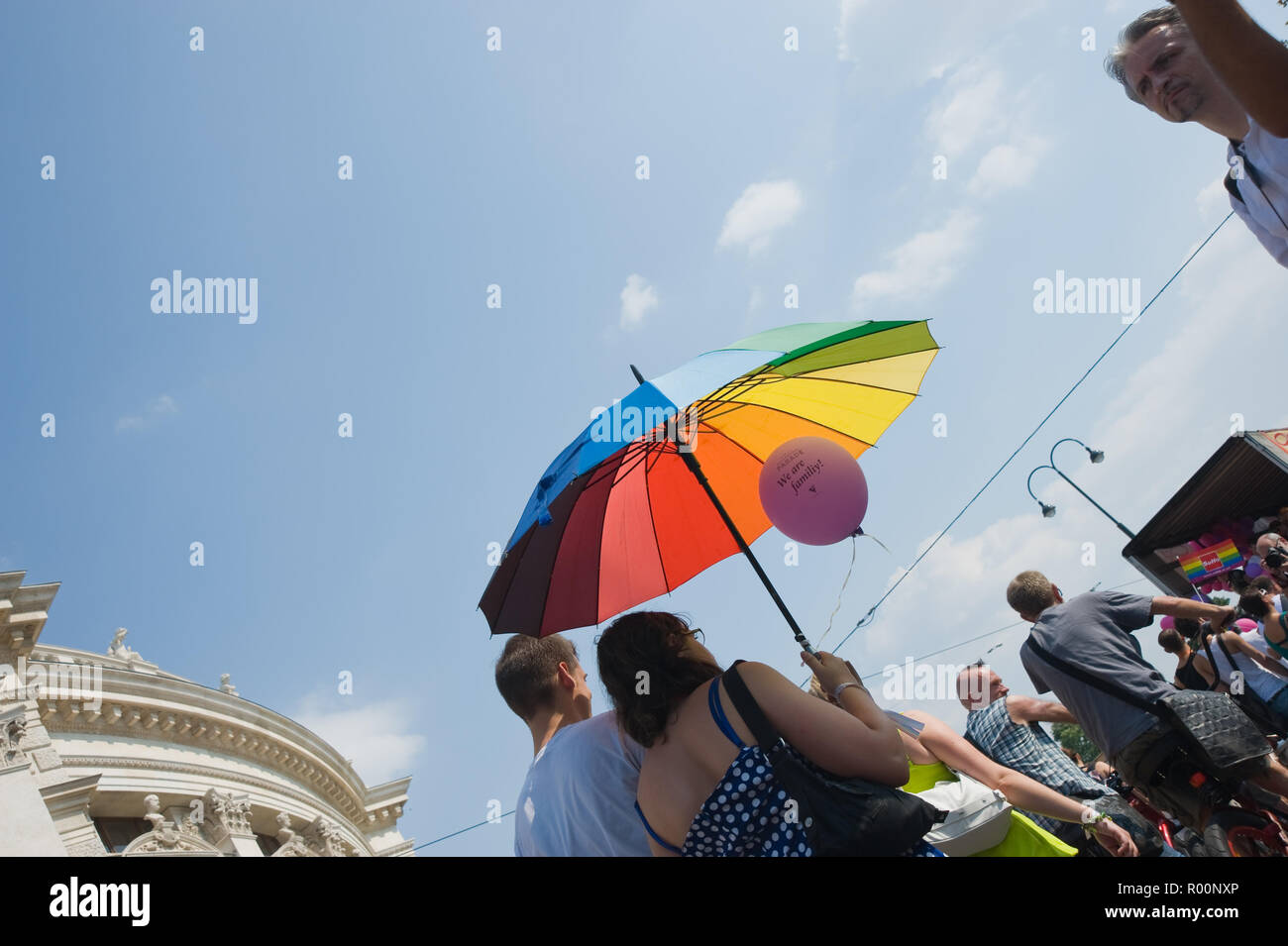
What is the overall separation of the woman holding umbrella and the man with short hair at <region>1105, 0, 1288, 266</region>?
184cm

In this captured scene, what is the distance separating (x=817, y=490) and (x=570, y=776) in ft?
5.65

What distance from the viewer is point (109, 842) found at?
16.0 m

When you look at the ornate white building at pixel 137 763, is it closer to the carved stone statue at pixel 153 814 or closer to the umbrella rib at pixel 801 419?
the carved stone statue at pixel 153 814

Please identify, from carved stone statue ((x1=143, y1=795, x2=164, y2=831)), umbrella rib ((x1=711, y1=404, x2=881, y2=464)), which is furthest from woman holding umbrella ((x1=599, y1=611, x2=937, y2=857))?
carved stone statue ((x1=143, y1=795, x2=164, y2=831))

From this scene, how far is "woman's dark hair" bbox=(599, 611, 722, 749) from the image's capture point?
94.3 inches

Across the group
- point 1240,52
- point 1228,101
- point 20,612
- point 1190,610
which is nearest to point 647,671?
point 1240,52

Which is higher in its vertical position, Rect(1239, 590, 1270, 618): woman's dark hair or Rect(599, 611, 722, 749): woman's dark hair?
Rect(1239, 590, 1270, 618): woman's dark hair

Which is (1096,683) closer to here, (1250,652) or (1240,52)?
(1250,652)

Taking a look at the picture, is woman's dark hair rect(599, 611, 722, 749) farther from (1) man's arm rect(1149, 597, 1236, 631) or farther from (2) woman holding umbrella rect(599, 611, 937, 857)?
(1) man's arm rect(1149, 597, 1236, 631)

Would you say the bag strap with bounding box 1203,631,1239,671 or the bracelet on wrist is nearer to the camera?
the bracelet on wrist

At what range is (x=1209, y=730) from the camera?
365 centimetres
